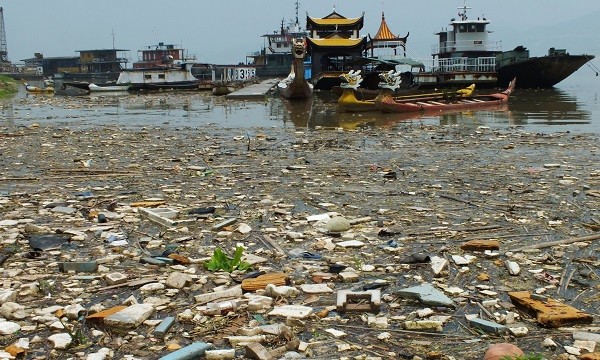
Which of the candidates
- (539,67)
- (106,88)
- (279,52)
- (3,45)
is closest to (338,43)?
(539,67)

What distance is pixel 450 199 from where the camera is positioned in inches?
288

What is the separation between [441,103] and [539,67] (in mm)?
22118

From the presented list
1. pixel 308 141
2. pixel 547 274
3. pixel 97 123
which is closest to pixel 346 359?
pixel 547 274

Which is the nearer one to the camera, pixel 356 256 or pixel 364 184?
pixel 356 256

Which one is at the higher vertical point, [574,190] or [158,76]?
[158,76]

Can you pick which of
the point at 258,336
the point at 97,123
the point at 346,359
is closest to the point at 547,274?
the point at 346,359

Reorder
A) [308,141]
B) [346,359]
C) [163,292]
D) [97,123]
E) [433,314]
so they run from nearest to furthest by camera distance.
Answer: [346,359] → [433,314] → [163,292] → [308,141] → [97,123]

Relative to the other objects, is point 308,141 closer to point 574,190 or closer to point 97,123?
point 574,190

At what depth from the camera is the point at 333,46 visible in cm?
4116

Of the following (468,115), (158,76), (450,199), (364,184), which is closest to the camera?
(450,199)

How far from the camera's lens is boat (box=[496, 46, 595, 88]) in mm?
41500

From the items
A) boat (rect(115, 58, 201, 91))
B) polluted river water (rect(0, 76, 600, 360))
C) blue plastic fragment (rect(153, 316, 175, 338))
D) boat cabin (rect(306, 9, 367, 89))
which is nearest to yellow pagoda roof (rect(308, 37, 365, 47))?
boat cabin (rect(306, 9, 367, 89))

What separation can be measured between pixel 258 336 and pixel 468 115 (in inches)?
757

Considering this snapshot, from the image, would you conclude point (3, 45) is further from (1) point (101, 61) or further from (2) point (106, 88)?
(2) point (106, 88)
